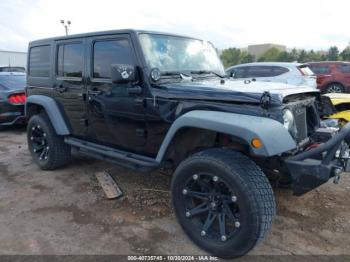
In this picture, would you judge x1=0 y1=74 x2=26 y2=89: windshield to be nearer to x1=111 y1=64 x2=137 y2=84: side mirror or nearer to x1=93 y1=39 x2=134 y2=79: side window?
x1=93 y1=39 x2=134 y2=79: side window

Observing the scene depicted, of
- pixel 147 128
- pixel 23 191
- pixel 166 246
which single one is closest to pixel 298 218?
pixel 166 246

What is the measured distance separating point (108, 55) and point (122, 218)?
1883mm

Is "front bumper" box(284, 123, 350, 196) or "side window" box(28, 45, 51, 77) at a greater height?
"side window" box(28, 45, 51, 77)

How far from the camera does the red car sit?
11922mm

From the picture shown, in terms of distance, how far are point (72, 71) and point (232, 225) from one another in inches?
114

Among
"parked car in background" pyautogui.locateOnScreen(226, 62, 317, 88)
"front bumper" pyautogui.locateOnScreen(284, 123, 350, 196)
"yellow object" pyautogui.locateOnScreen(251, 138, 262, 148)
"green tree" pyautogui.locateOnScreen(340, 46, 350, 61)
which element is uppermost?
"green tree" pyautogui.locateOnScreen(340, 46, 350, 61)

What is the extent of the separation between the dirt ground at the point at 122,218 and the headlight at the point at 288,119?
1.12 meters

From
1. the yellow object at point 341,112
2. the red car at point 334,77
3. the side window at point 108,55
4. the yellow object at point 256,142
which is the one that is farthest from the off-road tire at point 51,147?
the red car at point 334,77

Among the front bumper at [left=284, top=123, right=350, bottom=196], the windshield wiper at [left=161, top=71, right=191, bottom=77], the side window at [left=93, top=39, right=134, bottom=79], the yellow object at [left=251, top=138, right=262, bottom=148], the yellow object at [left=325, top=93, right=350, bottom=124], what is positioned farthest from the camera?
the yellow object at [left=325, top=93, right=350, bottom=124]

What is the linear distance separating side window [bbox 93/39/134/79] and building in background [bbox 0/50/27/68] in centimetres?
3183

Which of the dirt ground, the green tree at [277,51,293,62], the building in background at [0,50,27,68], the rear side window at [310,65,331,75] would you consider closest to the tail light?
the dirt ground

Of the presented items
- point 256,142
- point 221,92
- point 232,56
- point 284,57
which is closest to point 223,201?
point 256,142

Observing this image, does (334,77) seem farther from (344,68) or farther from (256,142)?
(256,142)

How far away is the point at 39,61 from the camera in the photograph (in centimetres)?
505
